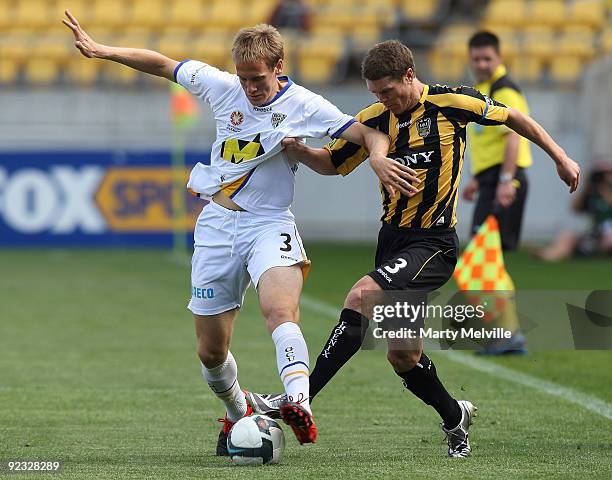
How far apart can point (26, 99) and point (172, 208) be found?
146 inches

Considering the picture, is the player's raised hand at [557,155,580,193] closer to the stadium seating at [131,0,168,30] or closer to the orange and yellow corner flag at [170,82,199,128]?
the orange and yellow corner flag at [170,82,199,128]

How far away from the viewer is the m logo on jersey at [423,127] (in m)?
5.64

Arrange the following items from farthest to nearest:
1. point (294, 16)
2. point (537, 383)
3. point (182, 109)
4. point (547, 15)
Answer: point (547, 15)
point (294, 16)
point (182, 109)
point (537, 383)

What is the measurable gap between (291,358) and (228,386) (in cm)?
67

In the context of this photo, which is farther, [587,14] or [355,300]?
[587,14]

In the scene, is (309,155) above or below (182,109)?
above

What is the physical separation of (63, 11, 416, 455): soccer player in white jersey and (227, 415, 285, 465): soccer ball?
30cm

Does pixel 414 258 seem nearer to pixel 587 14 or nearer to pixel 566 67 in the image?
pixel 566 67

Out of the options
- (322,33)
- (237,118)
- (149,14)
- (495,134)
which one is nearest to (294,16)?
(322,33)

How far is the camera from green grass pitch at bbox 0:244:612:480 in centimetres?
512

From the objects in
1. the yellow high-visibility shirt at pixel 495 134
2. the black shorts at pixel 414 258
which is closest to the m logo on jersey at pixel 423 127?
the black shorts at pixel 414 258

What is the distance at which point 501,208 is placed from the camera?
29.6ft

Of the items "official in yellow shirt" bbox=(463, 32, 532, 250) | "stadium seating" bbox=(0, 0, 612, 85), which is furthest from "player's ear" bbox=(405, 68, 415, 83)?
"stadium seating" bbox=(0, 0, 612, 85)

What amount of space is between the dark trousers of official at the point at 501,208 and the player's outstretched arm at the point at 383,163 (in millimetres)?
3601
